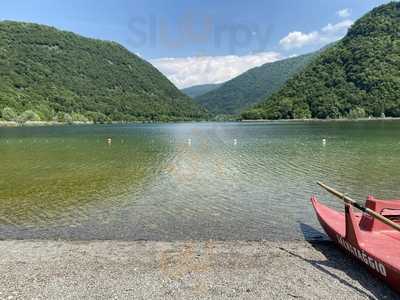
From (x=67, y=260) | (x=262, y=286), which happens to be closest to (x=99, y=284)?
(x=67, y=260)

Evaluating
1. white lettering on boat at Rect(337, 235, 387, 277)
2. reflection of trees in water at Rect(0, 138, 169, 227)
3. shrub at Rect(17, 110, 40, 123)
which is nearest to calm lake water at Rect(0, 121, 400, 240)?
reflection of trees in water at Rect(0, 138, 169, 227)

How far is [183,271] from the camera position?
33.2 feet

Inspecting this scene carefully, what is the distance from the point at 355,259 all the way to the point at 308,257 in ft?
4.75

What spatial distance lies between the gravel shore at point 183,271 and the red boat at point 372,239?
19.3 inches

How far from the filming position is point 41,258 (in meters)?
11.3

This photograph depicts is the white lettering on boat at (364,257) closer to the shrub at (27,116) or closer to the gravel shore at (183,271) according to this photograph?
the gravel shore at (183,271)

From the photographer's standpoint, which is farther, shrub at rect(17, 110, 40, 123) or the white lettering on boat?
shrub at rect(17, 110, 40, 123)

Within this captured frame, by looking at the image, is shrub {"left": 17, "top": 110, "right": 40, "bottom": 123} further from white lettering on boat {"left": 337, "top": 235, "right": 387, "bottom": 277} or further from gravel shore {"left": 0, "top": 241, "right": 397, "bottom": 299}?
white lettering on boat {"left": 337, "top": 235, "right": 387, "bottom": 277}

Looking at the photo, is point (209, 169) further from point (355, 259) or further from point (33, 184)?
point (355, 259)

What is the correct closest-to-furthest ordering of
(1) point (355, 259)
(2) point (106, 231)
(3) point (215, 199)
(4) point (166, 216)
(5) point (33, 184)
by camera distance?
1. (1) point (355, 259)
2. (2) point (106, 231)
3. (4) point (166, 216)
4. (3) point (215, 199)
5. (5) point (33, 184)

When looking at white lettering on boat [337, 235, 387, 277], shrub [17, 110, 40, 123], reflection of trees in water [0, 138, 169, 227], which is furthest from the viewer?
shrub [17, 110, 40, 123]

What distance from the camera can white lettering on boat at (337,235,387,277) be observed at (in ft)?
29.2

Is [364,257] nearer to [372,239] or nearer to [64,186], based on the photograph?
[372,239]

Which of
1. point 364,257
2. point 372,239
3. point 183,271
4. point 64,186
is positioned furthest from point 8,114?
point 364,257
